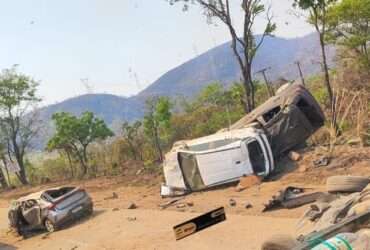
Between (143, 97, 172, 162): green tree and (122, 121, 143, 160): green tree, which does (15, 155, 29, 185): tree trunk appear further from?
(143, 97, 172, 162): green tree

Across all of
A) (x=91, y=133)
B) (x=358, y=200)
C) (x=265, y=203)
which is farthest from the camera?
(x=91, y=133)

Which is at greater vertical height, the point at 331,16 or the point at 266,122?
the point at 331,16

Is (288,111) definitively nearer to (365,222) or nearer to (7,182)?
(365,222)

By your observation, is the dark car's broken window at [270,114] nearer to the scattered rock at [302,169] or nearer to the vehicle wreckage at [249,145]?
the vehicle wreckage at [249,145]

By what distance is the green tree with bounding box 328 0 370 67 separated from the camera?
2506 centimetres

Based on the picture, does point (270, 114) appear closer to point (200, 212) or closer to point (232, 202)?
point (232, 202)

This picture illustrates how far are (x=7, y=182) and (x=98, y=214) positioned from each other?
2465 cm

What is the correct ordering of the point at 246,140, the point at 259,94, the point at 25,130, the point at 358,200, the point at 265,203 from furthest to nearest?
1. the point at 25,130
2. the point at 259,94
3. the point at 246,140
4. the point at 265,203
5. the point at 358,200

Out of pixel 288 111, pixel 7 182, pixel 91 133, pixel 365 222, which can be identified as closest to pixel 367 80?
pixel 288 111

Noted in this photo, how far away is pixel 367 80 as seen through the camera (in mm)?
24297

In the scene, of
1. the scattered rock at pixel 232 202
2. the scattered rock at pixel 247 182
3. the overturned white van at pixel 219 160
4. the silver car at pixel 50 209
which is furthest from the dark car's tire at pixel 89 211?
the scattered rock at pixel 232 202

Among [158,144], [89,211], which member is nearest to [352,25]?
[158,144]

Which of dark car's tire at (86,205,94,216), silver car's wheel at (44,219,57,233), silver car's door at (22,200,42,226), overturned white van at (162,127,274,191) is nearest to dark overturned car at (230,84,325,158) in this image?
overturned white van at (162,127,274,191)

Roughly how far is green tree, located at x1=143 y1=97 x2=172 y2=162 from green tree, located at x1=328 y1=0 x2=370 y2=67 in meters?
10.00
